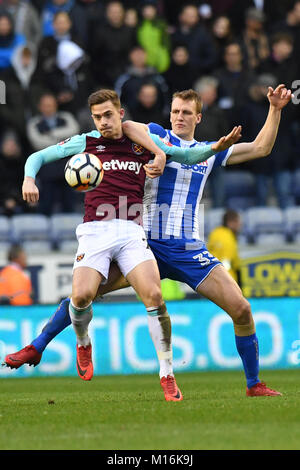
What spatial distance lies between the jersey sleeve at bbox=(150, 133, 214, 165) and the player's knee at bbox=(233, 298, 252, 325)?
3.95ft

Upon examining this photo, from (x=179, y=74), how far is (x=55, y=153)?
27.6 feet

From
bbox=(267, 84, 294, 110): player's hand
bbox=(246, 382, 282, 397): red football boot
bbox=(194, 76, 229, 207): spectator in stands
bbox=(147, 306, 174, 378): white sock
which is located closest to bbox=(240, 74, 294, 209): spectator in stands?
bbox=(194, 76, 229, 207): spectator in stands

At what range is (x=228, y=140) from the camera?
745 centimetres

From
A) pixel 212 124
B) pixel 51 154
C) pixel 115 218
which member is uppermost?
pixel 212 124

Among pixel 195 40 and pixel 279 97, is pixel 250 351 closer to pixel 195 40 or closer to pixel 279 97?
pixel 279 97

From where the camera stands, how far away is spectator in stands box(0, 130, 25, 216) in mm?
14859

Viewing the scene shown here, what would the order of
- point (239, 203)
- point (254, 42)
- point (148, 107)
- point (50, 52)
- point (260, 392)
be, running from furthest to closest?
point (254, 42) → point (239, 203) → point (50, 52) → point (148, 107) → point (260, 392)

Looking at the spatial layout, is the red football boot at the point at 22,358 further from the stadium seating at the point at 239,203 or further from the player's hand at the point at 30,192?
the stadium seating at the point at 239,203

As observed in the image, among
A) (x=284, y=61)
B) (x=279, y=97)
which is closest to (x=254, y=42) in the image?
(x=284, y=61)

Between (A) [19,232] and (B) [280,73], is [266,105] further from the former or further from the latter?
(A) [19,232]

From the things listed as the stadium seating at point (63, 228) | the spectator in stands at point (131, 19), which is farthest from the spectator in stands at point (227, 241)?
the spectator in stands at point (131, 19)

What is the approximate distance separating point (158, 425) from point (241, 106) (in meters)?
10.4

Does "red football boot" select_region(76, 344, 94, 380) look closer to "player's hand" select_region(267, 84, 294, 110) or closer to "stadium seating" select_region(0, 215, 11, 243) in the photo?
"player's hand" select_region(267, 84, 294, 110)

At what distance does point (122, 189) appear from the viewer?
774cm
